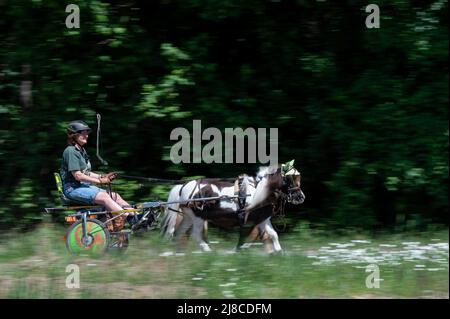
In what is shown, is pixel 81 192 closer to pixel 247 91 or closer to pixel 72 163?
pixel 72 163

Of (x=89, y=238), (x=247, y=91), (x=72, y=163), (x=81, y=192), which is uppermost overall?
(x=247, y=91)

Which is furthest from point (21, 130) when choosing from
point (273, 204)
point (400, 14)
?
point (400, 14)

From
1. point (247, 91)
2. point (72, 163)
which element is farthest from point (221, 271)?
point (247, 91)

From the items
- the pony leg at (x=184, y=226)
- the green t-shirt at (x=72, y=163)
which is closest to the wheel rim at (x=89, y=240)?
the green t-shirt at (x=72, y=163)

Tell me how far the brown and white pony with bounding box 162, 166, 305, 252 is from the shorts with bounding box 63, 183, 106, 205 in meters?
0.95

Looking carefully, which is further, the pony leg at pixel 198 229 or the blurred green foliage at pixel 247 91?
the blurred green foliage at pixel 247 91

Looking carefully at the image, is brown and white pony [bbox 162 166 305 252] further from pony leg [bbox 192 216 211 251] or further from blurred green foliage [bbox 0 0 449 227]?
blurred green foliage [bbox 0 0 449 227]

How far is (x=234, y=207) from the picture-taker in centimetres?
891

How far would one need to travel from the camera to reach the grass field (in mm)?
7551

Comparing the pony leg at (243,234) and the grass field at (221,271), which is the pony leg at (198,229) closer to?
the grass field at (221,271)

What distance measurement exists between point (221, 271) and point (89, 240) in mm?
1576

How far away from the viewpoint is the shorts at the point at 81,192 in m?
8.34

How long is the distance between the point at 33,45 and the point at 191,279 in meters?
4.81

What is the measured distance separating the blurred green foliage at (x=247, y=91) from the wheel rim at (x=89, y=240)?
6.90 ft
